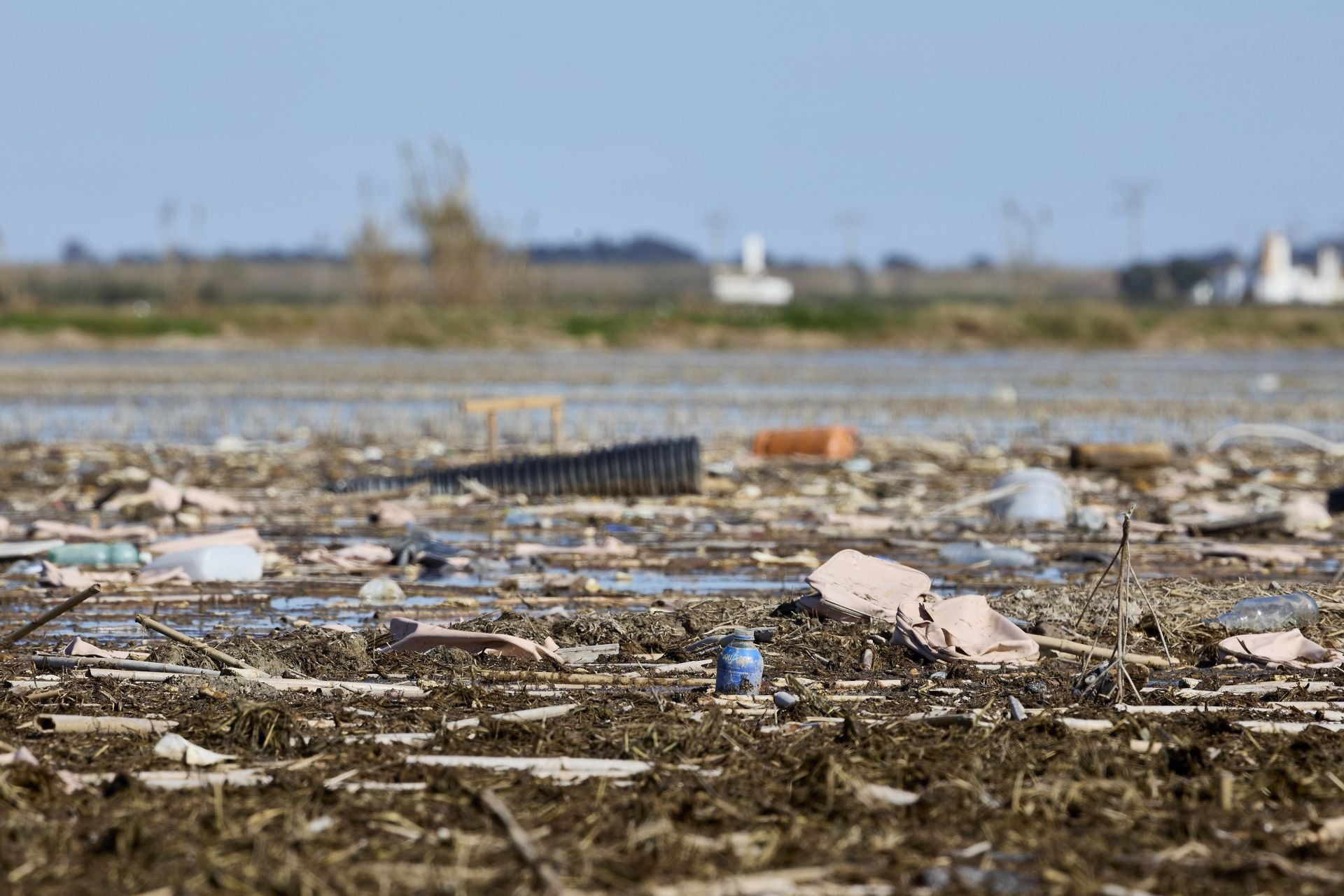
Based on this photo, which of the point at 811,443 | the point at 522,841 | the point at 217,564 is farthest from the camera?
the point at 811,443

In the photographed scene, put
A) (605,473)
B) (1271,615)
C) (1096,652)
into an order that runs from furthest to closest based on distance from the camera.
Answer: (605,473), (1271,615), (1096,652)

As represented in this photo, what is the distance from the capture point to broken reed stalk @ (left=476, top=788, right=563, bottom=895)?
156 inches

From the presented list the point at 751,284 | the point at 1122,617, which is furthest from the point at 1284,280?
the point at 1122,617

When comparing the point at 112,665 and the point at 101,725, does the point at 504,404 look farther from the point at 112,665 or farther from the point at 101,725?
the point at 101,725

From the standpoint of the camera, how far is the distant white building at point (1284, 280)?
113 m

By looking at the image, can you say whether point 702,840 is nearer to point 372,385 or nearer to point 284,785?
point 284,785

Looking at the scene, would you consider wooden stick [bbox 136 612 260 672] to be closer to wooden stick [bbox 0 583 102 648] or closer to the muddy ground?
the muddy ground

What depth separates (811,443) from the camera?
682 inches

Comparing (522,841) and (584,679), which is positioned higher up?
(522,841)

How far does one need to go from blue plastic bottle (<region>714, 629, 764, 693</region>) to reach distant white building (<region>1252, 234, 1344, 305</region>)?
107 m

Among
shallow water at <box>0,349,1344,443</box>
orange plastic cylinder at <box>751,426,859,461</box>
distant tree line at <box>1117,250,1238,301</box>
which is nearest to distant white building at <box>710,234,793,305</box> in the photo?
distant tree line at <box>1117,250,1238,301</box>

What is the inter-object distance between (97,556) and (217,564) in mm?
924

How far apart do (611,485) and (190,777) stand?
887 centimetres

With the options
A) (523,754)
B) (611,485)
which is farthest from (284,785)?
(611,485)
